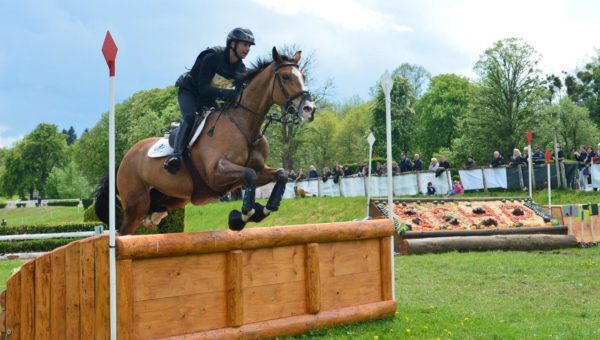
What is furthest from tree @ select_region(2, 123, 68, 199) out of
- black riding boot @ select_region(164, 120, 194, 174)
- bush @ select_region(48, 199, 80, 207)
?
black riding boot @ select_region(164, 120, 194, 174)

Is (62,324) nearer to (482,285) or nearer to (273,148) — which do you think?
(482,285)

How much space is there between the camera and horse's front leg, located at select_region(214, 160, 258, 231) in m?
5.15

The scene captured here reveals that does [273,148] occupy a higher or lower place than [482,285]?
higher

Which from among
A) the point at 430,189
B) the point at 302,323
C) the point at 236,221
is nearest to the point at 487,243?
the point at 430,189

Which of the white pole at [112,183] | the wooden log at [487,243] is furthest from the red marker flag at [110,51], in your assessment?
the wooden log at [487,243]

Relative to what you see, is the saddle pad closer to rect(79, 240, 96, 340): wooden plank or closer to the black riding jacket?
the black riding jacket

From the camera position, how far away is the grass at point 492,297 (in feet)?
18.7

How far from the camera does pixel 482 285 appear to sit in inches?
346

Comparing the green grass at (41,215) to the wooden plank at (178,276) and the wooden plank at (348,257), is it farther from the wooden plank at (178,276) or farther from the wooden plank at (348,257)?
the wooden plank at (178,276)

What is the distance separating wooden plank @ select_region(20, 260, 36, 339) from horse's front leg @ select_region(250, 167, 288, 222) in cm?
176

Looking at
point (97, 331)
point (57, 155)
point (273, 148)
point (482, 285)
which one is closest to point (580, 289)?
point (482, 285)

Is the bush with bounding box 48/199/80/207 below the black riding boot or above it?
below

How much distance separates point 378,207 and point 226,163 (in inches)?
335

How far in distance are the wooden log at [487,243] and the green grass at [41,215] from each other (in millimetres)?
23779
